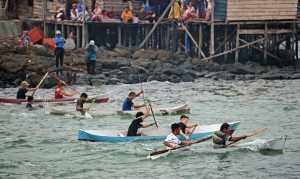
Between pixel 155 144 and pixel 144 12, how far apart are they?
67.9 feet

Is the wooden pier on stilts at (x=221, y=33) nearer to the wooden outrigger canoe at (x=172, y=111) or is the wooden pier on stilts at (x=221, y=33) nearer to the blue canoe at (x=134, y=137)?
the wooden outrigger canoe at (x=172, y=111)

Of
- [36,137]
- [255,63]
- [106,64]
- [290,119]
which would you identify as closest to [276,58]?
[255,63]

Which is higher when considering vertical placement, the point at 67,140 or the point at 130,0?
the point at 130,0

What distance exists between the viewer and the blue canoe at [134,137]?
79.2 ft

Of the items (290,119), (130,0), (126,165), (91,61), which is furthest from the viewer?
(130,0)

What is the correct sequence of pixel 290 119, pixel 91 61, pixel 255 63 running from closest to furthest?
pixel 290 119 → pixel 91 61 → pixel 255 63

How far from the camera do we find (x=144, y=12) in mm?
44188

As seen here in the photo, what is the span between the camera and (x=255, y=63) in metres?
41.8

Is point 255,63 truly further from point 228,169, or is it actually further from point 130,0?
point 228,169

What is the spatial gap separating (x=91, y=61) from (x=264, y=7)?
28.1 feet

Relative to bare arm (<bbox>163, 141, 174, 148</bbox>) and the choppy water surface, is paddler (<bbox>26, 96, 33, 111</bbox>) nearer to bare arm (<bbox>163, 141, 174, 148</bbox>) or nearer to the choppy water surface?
the choppy water surface

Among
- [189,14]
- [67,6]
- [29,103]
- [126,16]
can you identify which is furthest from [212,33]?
[29,103]

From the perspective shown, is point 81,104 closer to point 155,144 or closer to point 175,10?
point 155,144

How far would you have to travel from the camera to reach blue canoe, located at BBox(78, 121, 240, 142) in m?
24.1
